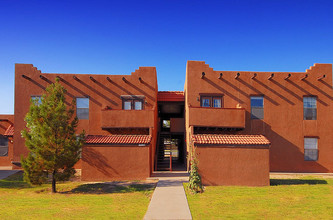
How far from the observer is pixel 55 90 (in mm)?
12625

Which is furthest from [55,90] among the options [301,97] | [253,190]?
[301,97]

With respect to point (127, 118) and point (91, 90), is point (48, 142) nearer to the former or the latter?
point (127, 118)

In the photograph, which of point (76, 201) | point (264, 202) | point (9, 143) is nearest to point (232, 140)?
point (264, 202)

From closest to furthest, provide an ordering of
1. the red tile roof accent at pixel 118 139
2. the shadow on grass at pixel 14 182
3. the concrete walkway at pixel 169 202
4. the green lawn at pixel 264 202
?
the concrete walkway at pixel 169 202 → the green lawn at pixel 264 202 → the shadow on grass at pixel 14 182 → the red tile roof accent at pixel 118 139

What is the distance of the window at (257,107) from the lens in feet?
60.1

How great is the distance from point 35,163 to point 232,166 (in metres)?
10.9

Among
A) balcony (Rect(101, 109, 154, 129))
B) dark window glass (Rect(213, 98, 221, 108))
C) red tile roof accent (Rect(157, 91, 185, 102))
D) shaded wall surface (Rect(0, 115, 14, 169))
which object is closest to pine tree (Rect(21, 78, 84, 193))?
balcony (Rect(101, 109, 154, 129))

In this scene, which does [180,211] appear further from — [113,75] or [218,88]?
[113,75]

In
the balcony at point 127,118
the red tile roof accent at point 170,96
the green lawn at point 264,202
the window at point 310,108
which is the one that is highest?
the red tile roof accent at point 170,96

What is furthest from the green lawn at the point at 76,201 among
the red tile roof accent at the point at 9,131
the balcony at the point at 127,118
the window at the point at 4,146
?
the window at the point at 4,146

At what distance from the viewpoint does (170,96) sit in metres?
21.6

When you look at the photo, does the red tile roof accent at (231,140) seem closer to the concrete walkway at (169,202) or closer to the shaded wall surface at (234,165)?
the shaded wall surface at (234,165)

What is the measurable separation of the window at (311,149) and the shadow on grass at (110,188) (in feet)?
41.9

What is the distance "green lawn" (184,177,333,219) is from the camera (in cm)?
855
